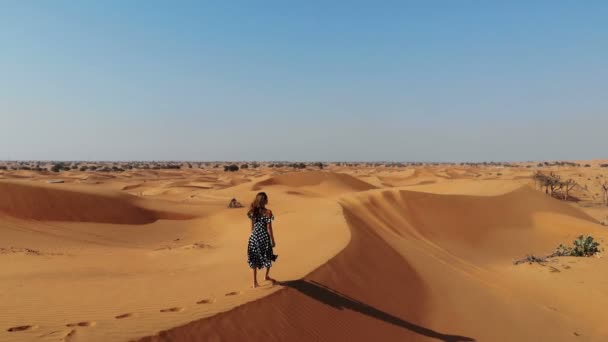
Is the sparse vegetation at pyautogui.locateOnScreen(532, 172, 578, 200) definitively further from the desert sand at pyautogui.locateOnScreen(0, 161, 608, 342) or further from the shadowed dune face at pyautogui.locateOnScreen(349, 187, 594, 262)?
the desert sand at pyautogui.locateOnScreen(0, 161, 608, 342)

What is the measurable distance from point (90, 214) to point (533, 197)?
73.5ft

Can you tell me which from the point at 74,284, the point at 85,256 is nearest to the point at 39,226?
the point at 85,256

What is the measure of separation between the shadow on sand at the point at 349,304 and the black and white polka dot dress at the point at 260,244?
517 millimetres

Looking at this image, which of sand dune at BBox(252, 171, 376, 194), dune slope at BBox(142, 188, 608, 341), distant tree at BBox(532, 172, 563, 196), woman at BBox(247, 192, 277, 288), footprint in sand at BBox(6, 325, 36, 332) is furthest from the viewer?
distant tree at BBox(532, 172, 563, 196)

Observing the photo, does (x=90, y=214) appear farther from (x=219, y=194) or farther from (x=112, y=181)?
(x=112, y=181)

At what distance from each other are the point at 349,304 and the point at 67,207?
54.1ft

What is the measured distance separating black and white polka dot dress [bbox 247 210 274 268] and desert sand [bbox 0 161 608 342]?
0.41m

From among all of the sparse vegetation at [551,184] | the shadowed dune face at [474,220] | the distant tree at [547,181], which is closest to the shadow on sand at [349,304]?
the shadowed dune face at [474,220]

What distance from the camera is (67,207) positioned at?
733 inches

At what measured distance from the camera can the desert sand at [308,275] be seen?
17.8ft

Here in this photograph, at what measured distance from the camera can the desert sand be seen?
17.8 feet

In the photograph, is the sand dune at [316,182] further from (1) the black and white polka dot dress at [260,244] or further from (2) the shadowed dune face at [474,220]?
(1) the black and white polka dot dress at [260,244]

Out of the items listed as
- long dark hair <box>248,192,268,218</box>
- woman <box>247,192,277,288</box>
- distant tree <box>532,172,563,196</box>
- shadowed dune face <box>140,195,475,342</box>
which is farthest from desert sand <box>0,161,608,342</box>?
distant tree <box>532,172,563,196</box>

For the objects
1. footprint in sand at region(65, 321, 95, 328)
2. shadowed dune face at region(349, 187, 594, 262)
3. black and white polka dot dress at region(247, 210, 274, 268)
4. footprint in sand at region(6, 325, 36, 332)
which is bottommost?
shadowed dune face at region(349, 187, 594, 262)
